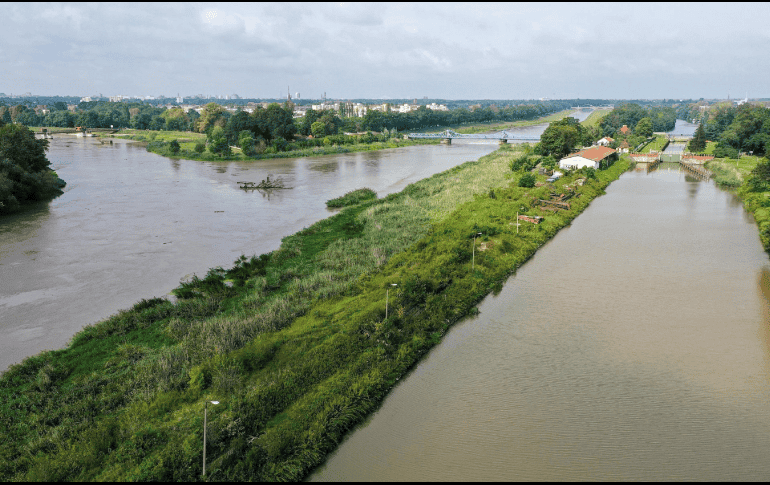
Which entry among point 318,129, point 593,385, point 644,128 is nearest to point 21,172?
point 593,385

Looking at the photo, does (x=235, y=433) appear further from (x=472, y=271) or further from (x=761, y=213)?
(x=761, y=213)

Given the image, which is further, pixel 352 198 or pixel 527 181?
pixel 527 181

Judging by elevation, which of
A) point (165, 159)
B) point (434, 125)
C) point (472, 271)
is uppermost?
point (434, 125)

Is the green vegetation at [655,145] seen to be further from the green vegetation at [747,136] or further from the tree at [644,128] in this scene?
the green vegetation at [747,136]

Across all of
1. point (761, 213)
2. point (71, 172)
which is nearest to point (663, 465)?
point (761, 213)

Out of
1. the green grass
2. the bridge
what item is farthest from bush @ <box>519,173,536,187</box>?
the green grass

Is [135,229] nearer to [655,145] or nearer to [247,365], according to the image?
[247,365]
